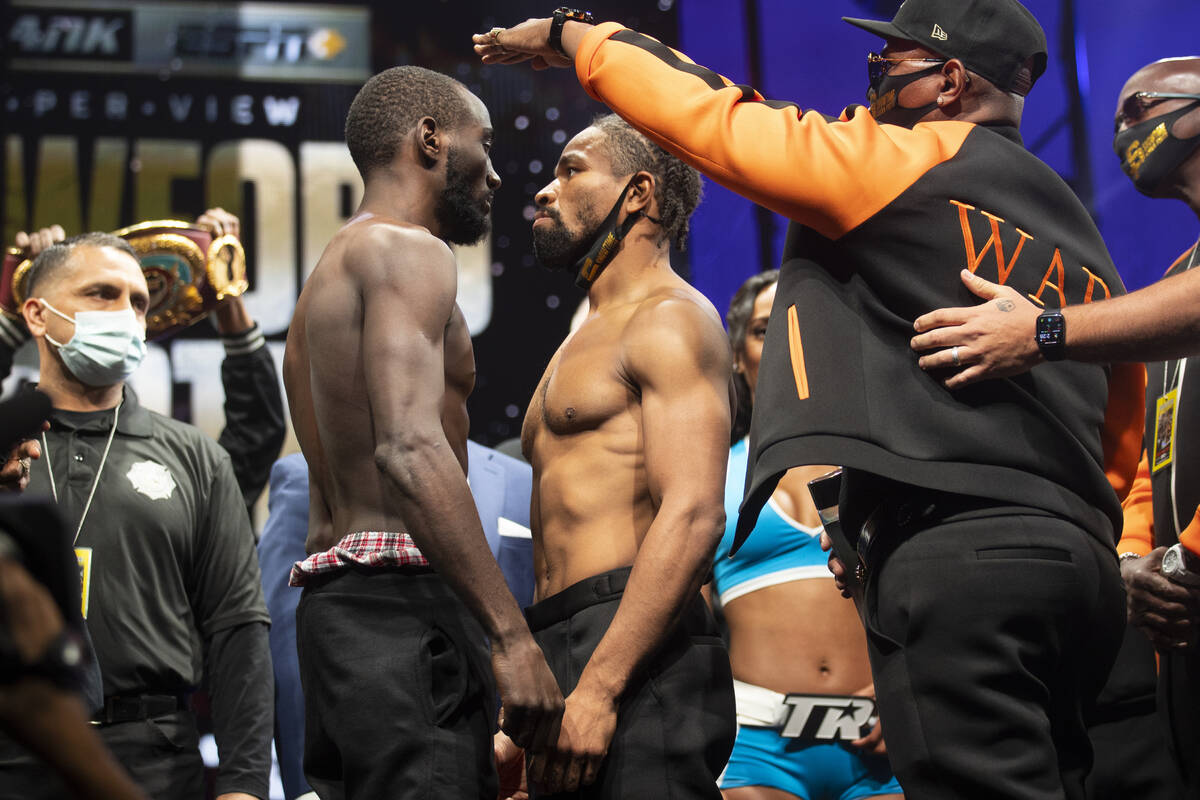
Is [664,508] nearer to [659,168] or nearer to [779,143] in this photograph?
[779,143]

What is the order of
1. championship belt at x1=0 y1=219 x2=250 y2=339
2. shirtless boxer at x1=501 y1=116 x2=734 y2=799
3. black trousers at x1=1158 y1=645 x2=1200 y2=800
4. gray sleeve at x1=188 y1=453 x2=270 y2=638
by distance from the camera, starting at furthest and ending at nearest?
1. championship belt at x1=0 y1=219 x2=250 y2=339
2. gray sleeve at x1=188 y1=453 x2=270 y2=638
3. black trousers at x1=1158 y1=645 x2=1200 y2=800
4. shirtless boxer at x1=501 y1=116 x2=734 y2=799

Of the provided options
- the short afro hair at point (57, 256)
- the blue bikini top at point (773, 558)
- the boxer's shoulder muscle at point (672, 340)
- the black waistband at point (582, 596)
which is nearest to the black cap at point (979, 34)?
the boxer's shoulder muscle at point (672, 340)

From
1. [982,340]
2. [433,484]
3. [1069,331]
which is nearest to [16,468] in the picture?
[433,484]

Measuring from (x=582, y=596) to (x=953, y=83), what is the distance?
1.07m

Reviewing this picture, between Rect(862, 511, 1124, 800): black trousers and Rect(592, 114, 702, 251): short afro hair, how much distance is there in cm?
114

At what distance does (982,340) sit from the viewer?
1567 mm

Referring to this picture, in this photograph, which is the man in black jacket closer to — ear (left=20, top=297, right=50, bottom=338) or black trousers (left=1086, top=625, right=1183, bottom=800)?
ear (left=20, top=297, right=50, bottom=338)

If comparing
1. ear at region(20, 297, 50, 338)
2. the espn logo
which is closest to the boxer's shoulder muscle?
ear at region(20, 297, 50, 338)

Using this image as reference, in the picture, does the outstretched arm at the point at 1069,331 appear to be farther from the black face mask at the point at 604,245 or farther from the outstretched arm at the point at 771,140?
the black face mask at the point at 604,245

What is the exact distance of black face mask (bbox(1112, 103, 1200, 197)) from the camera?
271 centimetres

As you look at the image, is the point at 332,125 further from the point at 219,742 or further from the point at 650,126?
the point at 650,126

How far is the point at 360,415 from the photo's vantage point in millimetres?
1989

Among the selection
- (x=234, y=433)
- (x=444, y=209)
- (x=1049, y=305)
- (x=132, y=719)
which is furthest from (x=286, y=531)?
(x=1049, y=305)

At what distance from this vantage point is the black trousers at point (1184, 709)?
85.4 inches
